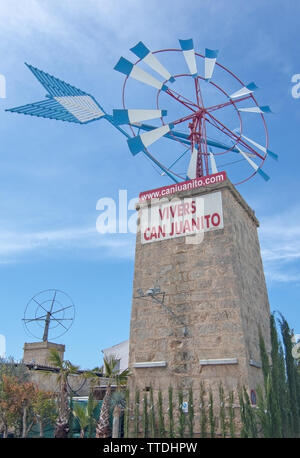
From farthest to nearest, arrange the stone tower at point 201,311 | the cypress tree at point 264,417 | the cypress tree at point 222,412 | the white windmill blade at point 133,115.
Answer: the white windmill blade at point 133,115, the stone tower at point 201,311, the cypress tree at point 222,412, the cypress tree at point 264,417

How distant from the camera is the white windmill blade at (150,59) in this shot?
1588cm

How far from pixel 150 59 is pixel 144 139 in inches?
145

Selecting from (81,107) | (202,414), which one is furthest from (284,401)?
(81,107)

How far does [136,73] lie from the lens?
1611cm

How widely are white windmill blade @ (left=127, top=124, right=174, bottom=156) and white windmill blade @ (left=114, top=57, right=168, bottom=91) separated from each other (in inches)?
74.2

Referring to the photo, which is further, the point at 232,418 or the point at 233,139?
the point at 233,139

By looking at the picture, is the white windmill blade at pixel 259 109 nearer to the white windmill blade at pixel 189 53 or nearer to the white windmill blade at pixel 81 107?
the white windmill blade at pixel 189 53

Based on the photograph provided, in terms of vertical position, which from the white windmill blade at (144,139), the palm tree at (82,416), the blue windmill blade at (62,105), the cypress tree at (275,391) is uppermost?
the blue windmill blade at (62,105)

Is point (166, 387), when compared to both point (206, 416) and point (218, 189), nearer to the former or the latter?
point (206, 416)

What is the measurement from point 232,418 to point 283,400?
2516 mm

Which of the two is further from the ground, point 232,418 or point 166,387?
point 166,387

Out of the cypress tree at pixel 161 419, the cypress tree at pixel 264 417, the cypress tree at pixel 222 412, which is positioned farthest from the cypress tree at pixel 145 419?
the cypress tree at pixel 264 417
